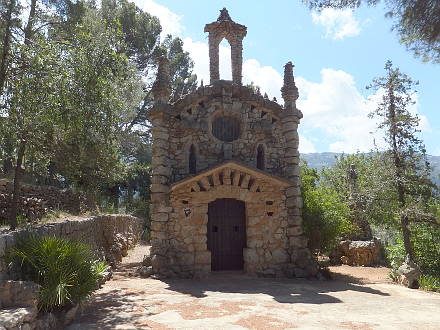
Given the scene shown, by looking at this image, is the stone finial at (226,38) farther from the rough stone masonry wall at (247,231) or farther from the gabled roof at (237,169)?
the rough stone masonry wall at (247,231)

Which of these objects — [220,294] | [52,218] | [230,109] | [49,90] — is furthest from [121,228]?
[49,90]

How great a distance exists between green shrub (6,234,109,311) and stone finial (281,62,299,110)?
892cm

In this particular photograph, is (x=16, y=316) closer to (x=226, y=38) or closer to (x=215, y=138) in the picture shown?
(x=215, y=138)

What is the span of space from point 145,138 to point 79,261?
21.9m

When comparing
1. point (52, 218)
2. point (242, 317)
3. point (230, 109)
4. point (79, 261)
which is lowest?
point (242, 317)

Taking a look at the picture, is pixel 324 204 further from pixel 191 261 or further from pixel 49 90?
pixel 49 90

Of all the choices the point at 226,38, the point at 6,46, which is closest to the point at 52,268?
the point at 6,46

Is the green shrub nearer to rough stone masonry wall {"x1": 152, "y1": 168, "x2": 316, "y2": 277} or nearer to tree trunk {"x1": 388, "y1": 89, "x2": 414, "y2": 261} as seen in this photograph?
rough stone masonry wall {"x1": 152, "y1": 168, "x2": 316, "y2": 277}

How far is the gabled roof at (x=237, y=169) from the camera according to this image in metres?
11.9

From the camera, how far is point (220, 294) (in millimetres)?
9594

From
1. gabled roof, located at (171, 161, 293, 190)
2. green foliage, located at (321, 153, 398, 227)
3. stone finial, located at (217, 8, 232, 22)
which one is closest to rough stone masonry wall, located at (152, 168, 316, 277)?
gabled roof, located at (171, 161, 293, 190)

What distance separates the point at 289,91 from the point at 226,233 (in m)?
5.36

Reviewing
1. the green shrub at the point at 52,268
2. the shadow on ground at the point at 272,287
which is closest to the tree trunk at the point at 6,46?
the green shrub at the point at 52,268

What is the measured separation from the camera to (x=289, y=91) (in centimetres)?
1350
